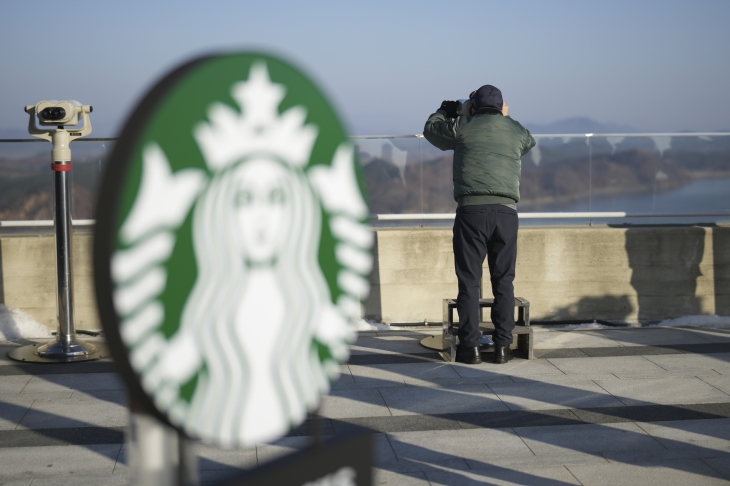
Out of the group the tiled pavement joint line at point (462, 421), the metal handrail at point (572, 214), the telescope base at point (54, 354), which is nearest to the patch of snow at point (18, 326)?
the telescope base at point (54, 354)

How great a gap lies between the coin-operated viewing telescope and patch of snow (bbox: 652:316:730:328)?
536cm

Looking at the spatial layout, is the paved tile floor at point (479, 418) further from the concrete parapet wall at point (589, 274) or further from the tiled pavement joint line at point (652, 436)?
the concrete parapet wall at point (589, 274)

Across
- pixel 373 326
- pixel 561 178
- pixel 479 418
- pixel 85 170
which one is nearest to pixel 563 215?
pixel 561 178

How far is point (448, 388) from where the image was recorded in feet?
18.4

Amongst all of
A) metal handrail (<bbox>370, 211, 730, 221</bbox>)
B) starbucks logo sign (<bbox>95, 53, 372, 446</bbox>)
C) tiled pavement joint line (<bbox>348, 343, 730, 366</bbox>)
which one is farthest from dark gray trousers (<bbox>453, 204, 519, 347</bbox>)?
starbucks logo sign (<bbox>95, 53, 372, 446</bbox>)

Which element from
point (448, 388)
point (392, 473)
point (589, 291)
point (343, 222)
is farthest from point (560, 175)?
point (343, 222)

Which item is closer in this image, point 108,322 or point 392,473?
point 108,322

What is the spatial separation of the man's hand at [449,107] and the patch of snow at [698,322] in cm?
317

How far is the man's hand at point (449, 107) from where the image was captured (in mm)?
6566

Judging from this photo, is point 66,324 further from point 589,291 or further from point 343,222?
point 343,222

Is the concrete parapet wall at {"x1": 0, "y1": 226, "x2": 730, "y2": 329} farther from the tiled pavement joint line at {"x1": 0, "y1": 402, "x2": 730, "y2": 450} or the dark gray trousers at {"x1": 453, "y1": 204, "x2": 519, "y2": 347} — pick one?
the tiled pavement joint line at {"x1": 0, "y1": 402, "x2": 730, "y2": 450}

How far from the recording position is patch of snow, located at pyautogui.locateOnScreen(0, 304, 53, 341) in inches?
286

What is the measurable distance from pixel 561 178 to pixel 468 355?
3.30 metres

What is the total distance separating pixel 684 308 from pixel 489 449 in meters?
4.50
